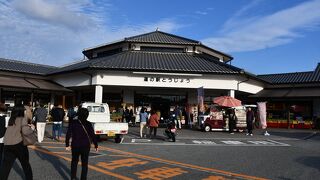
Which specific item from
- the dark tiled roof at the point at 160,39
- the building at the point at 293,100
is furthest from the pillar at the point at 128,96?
the building at the point at 293,100

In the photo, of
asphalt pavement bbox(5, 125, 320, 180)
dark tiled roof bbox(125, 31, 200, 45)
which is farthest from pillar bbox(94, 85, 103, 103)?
asphalt pavement bbox(5, 125, 320, 180)

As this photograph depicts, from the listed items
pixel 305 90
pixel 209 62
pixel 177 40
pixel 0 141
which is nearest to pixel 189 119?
pixel 209 62

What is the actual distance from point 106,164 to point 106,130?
529 cm

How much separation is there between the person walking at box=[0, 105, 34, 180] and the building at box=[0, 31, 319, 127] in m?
18.5

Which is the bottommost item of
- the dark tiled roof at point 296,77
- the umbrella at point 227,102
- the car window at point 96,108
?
the car window at point 96,108

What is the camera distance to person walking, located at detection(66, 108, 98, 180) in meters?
7.21

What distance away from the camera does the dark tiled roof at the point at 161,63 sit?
25.8m

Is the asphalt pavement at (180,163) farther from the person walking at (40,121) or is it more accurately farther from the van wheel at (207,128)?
the van wheel at (207,128)

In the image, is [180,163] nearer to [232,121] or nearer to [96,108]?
[96,108]

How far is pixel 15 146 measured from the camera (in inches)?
273

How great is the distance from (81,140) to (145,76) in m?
19.3

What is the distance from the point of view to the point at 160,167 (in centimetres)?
995

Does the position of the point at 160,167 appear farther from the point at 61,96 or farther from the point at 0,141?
the point at 61,96

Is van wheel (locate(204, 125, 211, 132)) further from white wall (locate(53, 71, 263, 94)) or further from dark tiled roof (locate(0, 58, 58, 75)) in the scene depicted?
dark tiled roof (locate(0, 58, 58, 75))
